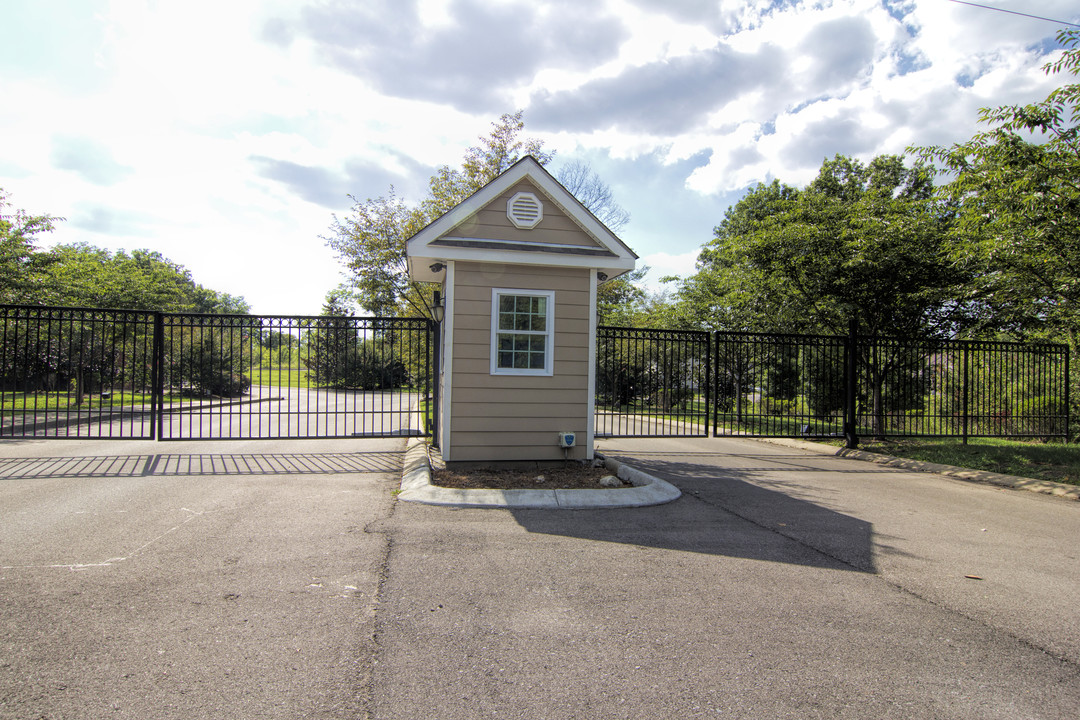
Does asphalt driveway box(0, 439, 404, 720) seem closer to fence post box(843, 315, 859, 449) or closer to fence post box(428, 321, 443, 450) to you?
fence post box(428, 321, 443, 450)

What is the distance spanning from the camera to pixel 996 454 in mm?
10469

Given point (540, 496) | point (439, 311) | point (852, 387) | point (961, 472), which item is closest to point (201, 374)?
point (439, 311)

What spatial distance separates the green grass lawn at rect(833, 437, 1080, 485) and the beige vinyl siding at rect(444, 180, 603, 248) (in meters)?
7.69

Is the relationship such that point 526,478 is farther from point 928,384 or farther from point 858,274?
point 928,384

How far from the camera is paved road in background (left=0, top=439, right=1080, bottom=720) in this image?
260 cm

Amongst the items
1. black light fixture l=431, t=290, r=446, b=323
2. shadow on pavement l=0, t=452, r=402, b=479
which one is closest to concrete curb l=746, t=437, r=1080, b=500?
black light fixture l=431, t=290, r=446, b=323

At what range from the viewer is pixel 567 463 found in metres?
8.20

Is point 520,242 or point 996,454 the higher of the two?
point 520,242

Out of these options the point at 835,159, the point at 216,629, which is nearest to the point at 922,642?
the point at 216,629

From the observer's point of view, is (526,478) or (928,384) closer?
(526,478)

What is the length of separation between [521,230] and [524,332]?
1.48 meters

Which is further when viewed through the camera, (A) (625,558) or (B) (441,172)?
(B) (441,172)

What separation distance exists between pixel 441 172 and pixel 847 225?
10.3 m

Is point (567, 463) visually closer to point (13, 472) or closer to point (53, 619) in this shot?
point (53, 619)
